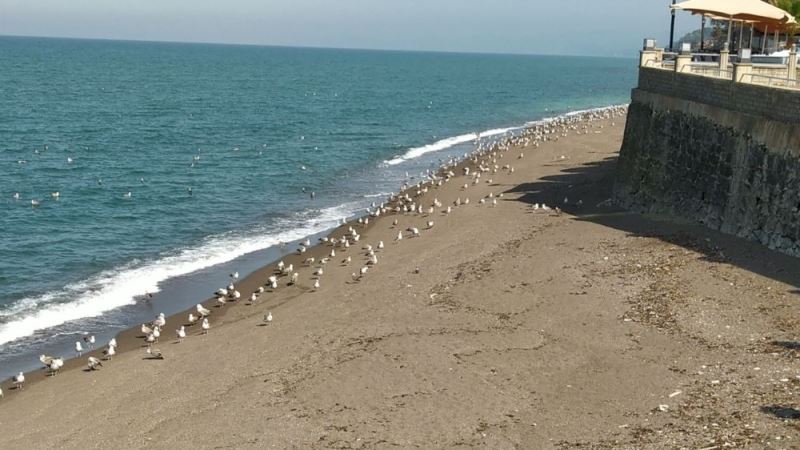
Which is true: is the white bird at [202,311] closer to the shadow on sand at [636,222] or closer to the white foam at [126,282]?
the white foam at [126,282]

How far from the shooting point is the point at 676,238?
26109mm

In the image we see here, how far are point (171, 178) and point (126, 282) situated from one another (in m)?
20.3

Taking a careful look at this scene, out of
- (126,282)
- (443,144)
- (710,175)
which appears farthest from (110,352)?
(443,144)

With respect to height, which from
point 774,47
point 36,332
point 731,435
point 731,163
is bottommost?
point 36,332

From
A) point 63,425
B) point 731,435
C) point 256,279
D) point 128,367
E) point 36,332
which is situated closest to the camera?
point 731,435

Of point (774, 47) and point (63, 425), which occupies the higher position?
point (774, 47)

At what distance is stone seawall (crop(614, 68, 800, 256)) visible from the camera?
918 inches

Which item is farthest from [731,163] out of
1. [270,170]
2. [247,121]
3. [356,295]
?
[247,121]

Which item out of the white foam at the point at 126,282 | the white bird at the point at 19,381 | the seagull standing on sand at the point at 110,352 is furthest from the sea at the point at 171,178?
the seagull standing on sand at the point at 110,352

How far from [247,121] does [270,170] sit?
27.3 m

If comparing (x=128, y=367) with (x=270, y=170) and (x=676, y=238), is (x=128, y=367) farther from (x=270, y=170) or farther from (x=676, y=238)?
(x=270, y=170)

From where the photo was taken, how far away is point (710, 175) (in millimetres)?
26922

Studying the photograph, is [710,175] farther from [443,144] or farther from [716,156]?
[443,144]

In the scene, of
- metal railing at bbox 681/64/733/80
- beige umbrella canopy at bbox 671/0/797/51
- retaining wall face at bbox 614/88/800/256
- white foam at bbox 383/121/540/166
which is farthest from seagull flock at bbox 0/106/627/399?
beige umbrella canopy at bbox 671/0/797/51
